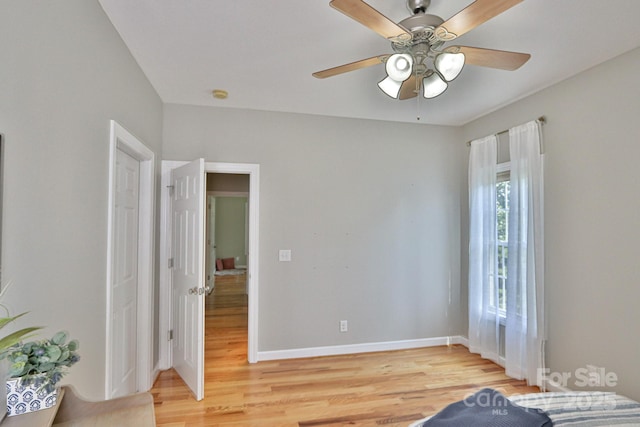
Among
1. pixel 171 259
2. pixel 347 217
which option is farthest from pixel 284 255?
pixel 171 259

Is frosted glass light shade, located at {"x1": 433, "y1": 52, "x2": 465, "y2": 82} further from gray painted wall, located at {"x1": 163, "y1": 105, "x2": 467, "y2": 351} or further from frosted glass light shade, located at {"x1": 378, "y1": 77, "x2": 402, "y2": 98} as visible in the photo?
gray painted wall, located at {"x1": 163, "y1": 105, "x2": 467, "y2": 351}

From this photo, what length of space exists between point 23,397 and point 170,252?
2.42m

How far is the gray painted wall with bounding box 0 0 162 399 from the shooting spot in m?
1.13

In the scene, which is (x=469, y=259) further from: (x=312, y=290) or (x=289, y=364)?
(x=289, y=364)

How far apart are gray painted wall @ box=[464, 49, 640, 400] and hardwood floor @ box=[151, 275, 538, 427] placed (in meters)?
0.75

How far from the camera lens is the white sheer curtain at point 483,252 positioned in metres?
3.31

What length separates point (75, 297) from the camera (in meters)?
1.55

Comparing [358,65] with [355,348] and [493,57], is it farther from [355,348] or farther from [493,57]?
[355,348]

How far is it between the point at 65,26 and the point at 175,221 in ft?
6.61

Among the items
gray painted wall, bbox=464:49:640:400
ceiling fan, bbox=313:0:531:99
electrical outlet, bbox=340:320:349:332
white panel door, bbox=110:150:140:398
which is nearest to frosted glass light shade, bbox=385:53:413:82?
ceiling fan, bbox=313:0:531:99

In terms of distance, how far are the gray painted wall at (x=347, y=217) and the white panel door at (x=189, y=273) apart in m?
0.57

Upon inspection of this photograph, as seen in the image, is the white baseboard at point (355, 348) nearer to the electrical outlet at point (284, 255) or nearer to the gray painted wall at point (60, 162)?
the electrical outlet at point (284, 255)

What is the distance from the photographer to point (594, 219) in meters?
2.46

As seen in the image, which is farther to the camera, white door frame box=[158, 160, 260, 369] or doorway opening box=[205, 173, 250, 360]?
doorway opening box=[205, 173, 250, 360]
